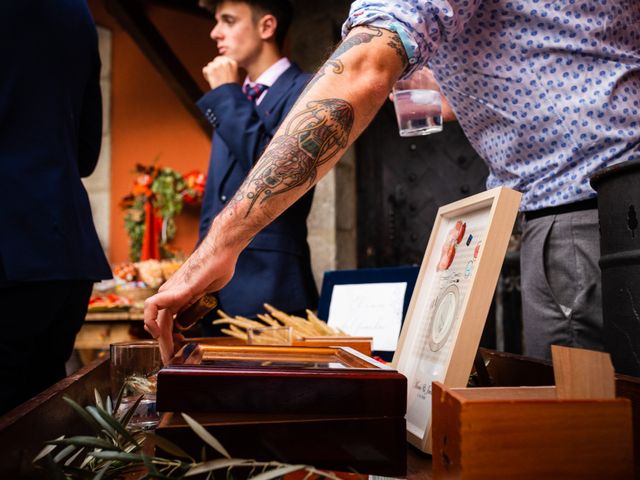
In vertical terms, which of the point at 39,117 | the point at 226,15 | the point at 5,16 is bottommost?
A: the point at 39,117

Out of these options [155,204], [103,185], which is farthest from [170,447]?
[103,185]

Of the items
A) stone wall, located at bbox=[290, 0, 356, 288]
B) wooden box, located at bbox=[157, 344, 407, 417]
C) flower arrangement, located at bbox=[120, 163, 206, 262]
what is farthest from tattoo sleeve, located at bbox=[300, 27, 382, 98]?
flower arrangement, located at bbox=[120, 163, 206, 262]

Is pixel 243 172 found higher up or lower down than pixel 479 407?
higher up

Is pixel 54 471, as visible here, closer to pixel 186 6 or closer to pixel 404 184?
pixel 404 184

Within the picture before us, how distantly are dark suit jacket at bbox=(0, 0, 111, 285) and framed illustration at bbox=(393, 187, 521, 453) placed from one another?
0.82m

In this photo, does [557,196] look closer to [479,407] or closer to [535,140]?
[535,140]

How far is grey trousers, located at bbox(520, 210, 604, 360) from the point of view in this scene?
1026 millimetres

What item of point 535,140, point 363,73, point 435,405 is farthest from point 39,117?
point 435,405

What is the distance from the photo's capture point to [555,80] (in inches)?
37.8

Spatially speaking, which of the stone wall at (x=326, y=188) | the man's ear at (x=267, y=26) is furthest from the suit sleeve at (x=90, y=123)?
the stone wall at (x=326, y=188)

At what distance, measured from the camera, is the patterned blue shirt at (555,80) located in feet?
3.07

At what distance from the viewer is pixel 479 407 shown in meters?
0.45

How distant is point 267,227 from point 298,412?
1511 millimetres

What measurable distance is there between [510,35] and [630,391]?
57 cm
